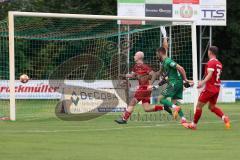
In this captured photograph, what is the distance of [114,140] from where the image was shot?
14.6 metres

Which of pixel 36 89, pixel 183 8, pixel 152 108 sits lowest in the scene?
pixel 152 108

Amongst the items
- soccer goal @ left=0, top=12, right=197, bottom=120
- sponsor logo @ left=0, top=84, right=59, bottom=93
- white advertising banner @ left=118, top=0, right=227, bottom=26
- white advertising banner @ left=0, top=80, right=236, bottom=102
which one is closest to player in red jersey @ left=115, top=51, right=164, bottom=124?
soccer goal @ left=0, top=12, right=197, bottom=120

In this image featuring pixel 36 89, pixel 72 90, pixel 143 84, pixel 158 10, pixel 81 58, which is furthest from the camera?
pixel 158 10

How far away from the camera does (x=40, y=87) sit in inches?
1123

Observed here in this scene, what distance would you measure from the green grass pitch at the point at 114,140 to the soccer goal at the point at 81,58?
135 inches

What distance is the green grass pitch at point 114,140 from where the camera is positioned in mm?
11898

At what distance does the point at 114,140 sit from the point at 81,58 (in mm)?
11334

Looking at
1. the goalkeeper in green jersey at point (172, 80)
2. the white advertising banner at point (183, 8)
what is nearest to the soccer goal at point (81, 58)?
the goalkeeper in green jersey at point (172, 80)

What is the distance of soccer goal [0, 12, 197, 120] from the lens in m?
24.0

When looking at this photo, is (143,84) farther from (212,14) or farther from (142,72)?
(212,14)

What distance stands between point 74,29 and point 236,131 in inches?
410

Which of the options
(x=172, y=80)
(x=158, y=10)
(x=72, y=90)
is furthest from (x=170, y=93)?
(x=158, y=10)

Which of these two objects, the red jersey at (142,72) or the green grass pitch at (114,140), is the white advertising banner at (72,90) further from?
the red jersey at (142,72)

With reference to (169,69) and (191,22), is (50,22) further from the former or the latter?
(169,69)
